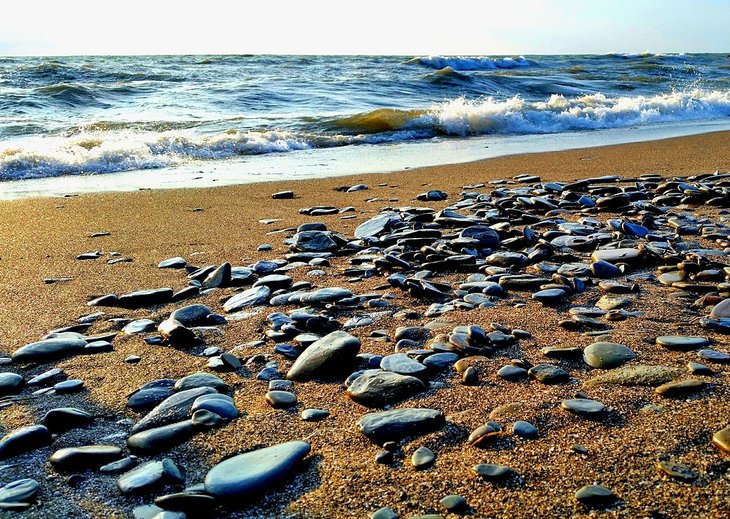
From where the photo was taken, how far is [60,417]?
69.4 inches

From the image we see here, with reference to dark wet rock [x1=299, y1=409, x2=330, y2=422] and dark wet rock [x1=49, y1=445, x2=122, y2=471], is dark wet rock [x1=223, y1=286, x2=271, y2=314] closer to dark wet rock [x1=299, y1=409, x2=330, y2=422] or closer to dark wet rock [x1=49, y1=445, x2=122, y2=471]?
dark wet rock [x1=299, y1=409, x2=330, y2=422]

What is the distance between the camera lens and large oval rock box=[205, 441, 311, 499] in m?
1.41

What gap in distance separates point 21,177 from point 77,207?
227 cm

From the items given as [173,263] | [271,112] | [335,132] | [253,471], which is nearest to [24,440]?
[253,471]

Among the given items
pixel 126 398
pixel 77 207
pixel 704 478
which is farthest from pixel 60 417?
pixel 77 207

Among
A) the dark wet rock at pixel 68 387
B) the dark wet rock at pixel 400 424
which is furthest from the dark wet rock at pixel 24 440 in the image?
the dark wet rock at pixel 400 424

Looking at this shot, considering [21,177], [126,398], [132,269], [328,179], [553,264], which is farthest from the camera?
[21,177]

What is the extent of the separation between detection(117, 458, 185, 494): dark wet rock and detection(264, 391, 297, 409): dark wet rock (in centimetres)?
39

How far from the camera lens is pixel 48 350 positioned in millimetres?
2271

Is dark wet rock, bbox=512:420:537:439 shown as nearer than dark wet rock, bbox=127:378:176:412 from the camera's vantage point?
Yes

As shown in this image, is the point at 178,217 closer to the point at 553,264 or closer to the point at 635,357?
the point at 553,264

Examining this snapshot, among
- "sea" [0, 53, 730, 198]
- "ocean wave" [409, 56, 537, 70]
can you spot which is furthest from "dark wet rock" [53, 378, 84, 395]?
"ocean wave" [409, 56, 537, 70]

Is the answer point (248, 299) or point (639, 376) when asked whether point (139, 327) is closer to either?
point (248, 299)

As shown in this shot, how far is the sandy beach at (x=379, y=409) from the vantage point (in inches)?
54.4
